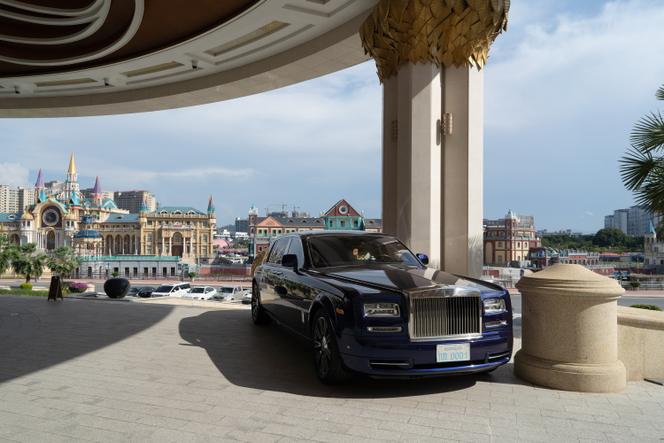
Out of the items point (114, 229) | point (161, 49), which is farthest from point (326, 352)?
point (114, 229)

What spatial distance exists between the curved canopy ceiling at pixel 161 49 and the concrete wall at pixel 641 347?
25.2ft

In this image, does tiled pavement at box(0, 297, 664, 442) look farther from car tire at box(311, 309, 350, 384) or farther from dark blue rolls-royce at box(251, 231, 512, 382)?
dark blue rolls-royce at box(251, 231, 512, 382)

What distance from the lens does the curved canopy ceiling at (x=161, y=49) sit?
1026cm

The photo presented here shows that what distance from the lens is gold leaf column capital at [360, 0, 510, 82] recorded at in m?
8.36

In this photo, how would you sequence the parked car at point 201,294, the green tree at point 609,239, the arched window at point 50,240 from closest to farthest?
the parked car at point 201,294 → the green tree at point 609,239 → the arched window at point 50,240

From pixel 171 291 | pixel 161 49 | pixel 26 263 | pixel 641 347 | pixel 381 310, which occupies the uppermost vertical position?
pixel 161 49

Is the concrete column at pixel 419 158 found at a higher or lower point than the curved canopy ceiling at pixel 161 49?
lower

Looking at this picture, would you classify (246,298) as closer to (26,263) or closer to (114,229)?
(26,263)

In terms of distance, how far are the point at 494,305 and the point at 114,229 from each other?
147432 mm

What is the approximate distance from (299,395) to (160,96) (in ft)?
44.9

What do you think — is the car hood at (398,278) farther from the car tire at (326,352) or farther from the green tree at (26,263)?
the green tree at (26,263)

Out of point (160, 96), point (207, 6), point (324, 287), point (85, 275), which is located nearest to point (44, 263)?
point (85, 275)

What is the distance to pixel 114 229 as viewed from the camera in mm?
136375

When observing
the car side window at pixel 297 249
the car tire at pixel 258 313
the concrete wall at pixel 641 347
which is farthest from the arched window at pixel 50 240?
the concrete wall at pixel 641 347
